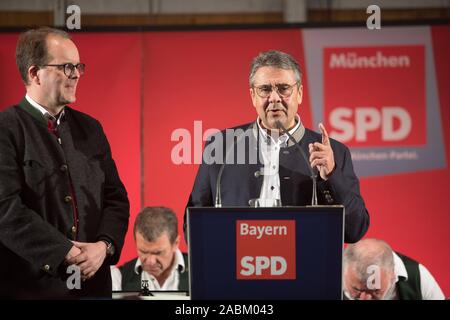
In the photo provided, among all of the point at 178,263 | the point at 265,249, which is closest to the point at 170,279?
the point at 178,263

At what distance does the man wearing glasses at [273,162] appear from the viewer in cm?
307

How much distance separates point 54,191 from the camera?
2852mm

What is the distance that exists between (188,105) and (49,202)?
1.92 meters

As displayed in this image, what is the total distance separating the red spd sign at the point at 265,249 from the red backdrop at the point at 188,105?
212 centimetres

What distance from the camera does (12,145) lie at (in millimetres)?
2822

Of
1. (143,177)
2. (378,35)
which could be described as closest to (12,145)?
(143,177)

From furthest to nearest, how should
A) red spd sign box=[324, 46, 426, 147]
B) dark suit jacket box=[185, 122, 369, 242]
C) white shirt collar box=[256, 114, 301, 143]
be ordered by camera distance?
1. red spd sign box=[324, 46, 426, 147]
2. white shirt collar box=[256, 114, 301, 143]
3. dark suit jacket box=[185, 122, 369, 242]

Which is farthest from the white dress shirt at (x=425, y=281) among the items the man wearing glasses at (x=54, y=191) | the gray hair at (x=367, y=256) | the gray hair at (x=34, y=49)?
the gray hair at (x=34, y=49)

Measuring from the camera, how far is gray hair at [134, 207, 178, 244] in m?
4.17

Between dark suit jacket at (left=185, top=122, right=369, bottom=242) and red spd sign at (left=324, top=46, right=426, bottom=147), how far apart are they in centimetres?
147

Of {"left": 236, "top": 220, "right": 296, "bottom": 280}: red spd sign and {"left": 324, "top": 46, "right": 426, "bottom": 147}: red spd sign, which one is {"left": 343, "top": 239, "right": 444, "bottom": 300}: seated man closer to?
{"left": 324, "top": 46, "right": 426, "bottom": 147}: red spd sign

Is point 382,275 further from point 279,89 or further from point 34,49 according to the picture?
point 34,49

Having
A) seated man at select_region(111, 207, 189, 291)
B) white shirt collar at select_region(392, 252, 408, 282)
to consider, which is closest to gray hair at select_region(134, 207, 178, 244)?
seated man at select_region(111, 207, 189, 291)
